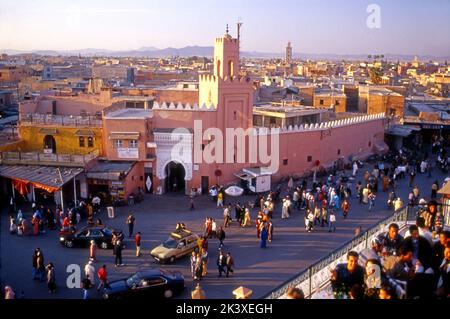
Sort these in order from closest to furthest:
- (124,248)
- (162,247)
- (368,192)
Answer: (162,247)
(124,248)
(368,192)

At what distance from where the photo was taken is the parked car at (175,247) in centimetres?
1310

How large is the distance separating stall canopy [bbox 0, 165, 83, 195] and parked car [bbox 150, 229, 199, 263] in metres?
5.59

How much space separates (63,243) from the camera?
46.8ft

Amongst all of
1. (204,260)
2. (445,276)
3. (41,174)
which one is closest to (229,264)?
(204,260)

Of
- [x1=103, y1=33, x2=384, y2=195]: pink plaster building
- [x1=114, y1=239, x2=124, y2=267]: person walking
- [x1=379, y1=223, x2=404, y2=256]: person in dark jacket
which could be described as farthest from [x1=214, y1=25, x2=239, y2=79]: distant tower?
[x1=379, y1=223, x2=404, y2=256]: person in dark jacket

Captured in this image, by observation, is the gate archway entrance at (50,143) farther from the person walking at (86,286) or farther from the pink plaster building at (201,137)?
the person walking at (86,286)

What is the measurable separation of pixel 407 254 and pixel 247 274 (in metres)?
6.15

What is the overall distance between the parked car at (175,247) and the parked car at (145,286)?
5.87 feet

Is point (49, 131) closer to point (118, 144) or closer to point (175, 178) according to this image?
point (118, 144)

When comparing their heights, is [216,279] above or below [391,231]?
below

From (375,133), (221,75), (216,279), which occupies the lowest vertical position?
(216,279)

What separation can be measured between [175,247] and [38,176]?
7.42 meters
